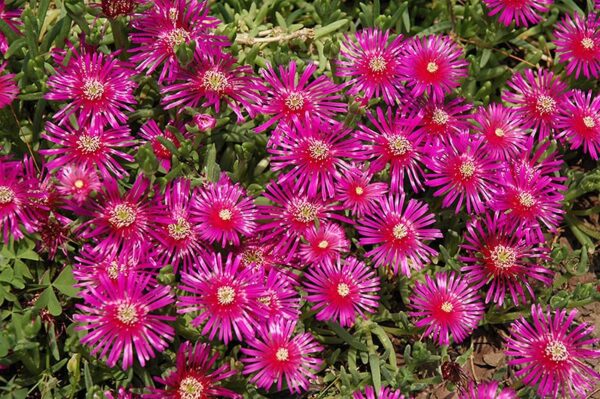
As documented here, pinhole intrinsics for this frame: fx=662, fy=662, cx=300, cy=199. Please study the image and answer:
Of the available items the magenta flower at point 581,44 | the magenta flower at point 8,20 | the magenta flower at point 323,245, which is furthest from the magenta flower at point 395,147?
the magenta flower at point 8,20

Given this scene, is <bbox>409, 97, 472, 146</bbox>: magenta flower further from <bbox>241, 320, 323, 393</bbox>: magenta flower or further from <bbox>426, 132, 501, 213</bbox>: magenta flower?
<bbox>241, 320, 323, 393</bbox>: magenta flower

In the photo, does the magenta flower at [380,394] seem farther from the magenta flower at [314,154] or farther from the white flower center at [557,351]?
the magenta flower at [314,154]

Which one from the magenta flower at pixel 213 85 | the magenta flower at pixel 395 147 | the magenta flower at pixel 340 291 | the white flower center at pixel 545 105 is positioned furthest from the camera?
the white flower center at pixel 545 105

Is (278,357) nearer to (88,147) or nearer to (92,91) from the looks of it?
(88,147)

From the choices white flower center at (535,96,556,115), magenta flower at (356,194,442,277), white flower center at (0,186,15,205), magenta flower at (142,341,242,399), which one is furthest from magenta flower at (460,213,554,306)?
white flower center at (0,186,15,205)

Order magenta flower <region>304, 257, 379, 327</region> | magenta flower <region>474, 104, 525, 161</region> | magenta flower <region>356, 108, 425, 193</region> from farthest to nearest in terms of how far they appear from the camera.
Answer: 1. magenta flower <region>474, 104, 525, 161</region>
2. magenta flower <region>356, 108, 425, 193</region>
3. magenta flower <region>304, 257, 379, 327</region>

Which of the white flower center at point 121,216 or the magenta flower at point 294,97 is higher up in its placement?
the magenta flower at point 294,97
